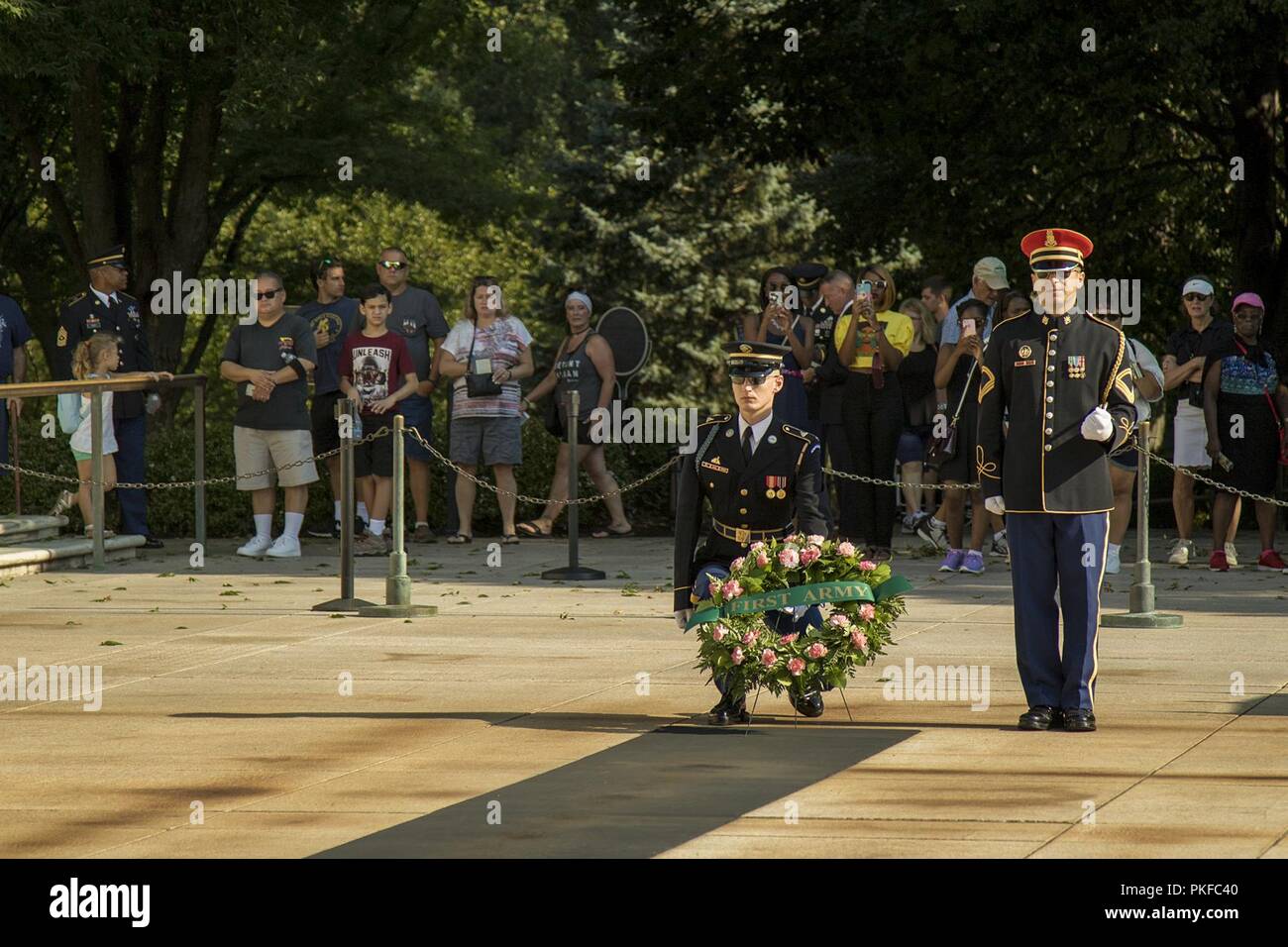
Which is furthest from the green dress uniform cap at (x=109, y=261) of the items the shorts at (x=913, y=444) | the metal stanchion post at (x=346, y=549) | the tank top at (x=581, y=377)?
the shorts at (x=913, y=444)

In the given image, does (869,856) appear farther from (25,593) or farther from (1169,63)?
(1169,63)

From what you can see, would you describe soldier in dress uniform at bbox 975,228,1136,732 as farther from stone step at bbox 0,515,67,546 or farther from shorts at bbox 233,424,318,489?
stone step at bbox 0,515,67,546

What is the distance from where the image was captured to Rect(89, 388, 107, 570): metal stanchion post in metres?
17.4

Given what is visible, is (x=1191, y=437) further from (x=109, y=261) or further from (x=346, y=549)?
(x=109, y=261)

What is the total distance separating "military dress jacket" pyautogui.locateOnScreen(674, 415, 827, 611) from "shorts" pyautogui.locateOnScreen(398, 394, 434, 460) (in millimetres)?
8855

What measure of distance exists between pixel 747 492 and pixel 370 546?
8.91 metres

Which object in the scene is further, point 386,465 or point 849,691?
point 386,465

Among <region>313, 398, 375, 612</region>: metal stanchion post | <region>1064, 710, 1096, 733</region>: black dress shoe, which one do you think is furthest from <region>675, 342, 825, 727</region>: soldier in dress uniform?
<region>313, 398, 375, 612</region>: metal stanchion post

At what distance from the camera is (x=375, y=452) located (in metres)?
18.6

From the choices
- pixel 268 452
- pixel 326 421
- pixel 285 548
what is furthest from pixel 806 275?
pixel 285 548

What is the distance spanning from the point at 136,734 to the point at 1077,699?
4083 millimetres

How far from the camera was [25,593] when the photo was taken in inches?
618

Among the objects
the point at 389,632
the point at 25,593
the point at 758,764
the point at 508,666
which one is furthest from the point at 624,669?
the point at 25,593

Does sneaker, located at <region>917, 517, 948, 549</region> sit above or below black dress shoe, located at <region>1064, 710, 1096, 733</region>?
above
